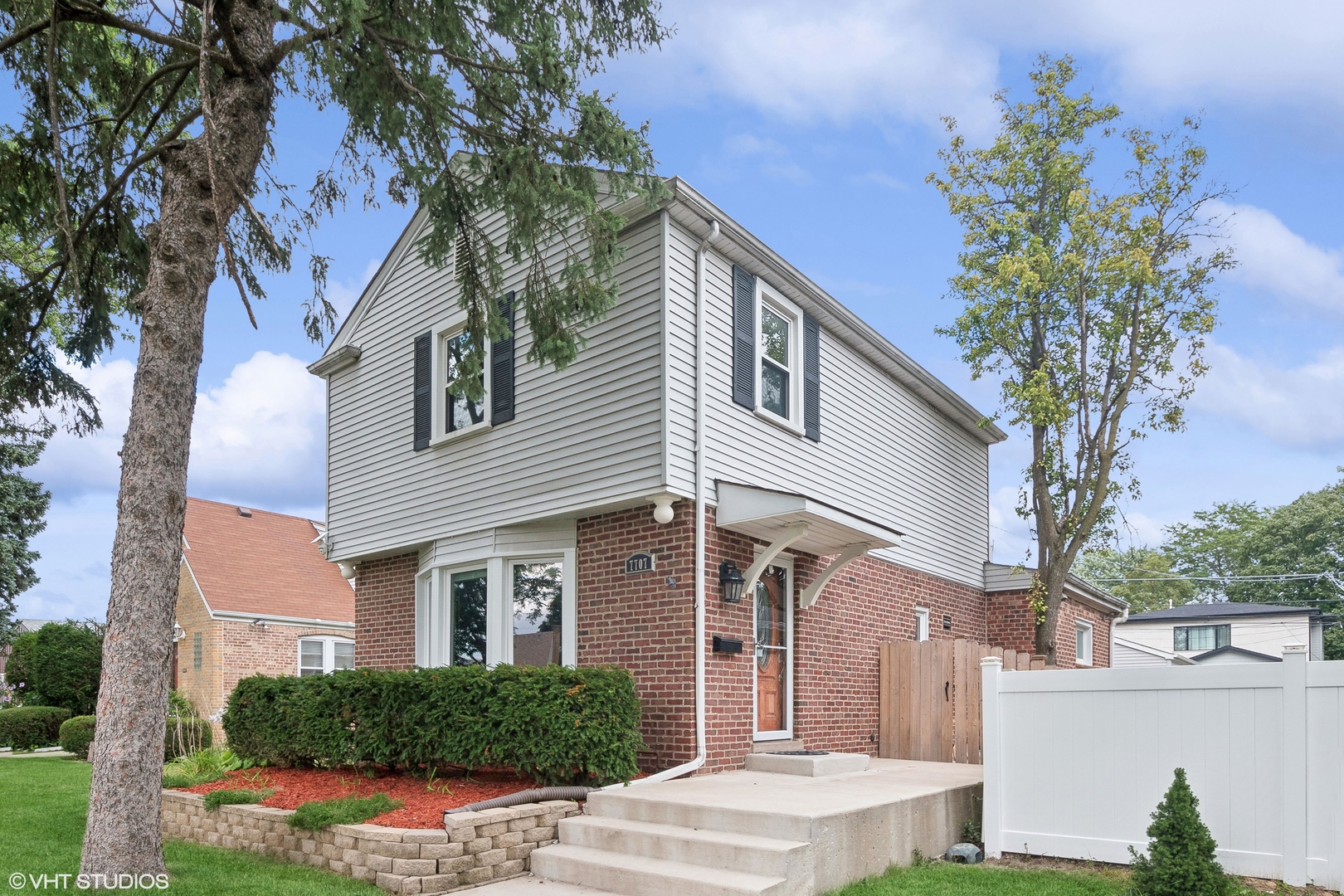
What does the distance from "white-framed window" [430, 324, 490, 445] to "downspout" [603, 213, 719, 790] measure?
2.93 m

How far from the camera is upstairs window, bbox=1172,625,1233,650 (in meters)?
36.6

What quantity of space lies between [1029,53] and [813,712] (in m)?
12.2

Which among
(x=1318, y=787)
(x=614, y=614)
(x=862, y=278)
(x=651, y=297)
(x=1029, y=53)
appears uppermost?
(x=1029, y=53)

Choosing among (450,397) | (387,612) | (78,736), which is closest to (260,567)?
(78,736)

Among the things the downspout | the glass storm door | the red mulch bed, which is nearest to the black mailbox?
the downspout

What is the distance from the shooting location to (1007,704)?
24.4 feet

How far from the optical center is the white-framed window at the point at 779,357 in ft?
35.9

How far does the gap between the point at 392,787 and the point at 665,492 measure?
3.43 metres

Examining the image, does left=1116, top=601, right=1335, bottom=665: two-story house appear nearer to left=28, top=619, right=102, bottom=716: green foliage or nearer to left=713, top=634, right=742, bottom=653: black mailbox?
left=713, top=634, right=742, bottom=653: black mailbox

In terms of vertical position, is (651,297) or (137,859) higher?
(651,297)

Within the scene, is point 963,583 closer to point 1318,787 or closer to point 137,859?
point 1318,787

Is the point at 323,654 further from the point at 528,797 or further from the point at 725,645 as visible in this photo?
the point at 528,797

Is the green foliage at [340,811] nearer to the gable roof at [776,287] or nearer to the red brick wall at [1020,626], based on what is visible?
the gable roof at [776,287]

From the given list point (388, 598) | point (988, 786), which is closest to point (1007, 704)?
point (988, 786)
